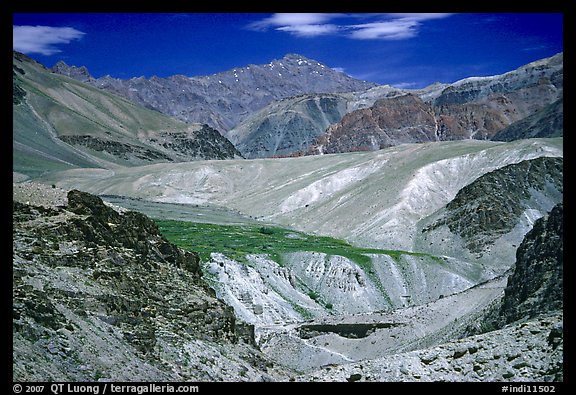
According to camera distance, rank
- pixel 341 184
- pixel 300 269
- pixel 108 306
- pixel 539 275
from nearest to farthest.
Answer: pixel 108 306
pixel 539 275
pixel 300 269
pixel 341 184

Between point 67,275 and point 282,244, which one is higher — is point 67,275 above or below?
above

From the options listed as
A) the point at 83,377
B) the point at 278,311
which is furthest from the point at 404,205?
the point at 83,377

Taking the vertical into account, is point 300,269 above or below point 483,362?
below

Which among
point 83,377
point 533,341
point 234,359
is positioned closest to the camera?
point 83,377

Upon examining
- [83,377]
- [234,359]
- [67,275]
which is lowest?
[234,359]

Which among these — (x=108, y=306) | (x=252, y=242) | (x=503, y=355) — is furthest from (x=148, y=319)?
(x=252, y=242)

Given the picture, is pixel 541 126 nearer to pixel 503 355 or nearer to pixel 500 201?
pixel 500 201

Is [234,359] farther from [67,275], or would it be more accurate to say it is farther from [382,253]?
[382,253]

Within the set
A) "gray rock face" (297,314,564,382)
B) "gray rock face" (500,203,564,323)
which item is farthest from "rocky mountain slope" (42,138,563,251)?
"gray rock face" (297,314,564,382)
